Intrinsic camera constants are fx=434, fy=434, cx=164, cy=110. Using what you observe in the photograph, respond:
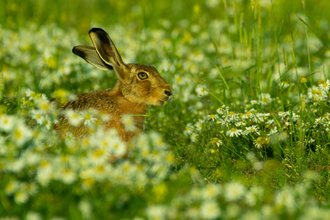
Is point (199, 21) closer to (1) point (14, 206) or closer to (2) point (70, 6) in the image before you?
(2) point (70, 6)

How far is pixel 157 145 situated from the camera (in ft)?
13.8

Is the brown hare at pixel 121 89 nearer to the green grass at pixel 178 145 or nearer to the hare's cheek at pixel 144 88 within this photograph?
the hare's cheek at pixel 144 88

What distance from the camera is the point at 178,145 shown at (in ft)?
17.3

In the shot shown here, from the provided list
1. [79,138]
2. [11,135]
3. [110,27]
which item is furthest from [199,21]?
[11,135]

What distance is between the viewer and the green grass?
10.6ft

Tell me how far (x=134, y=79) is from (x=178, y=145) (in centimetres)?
97

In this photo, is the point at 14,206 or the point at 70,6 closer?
the point at 14,206

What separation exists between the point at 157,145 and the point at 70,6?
824 centimetres

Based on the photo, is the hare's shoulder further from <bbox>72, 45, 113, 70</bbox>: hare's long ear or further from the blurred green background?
the blurred green background

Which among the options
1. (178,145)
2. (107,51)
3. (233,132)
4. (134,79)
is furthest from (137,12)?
(233,132)

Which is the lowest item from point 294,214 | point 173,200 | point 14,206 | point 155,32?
point 294,214

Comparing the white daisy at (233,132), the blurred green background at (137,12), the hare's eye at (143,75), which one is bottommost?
the white daisy at (233,132)

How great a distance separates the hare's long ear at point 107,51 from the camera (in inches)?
201

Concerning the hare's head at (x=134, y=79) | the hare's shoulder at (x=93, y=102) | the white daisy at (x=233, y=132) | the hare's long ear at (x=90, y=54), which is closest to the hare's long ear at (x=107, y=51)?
the hare's head at (x=134, y=79)
